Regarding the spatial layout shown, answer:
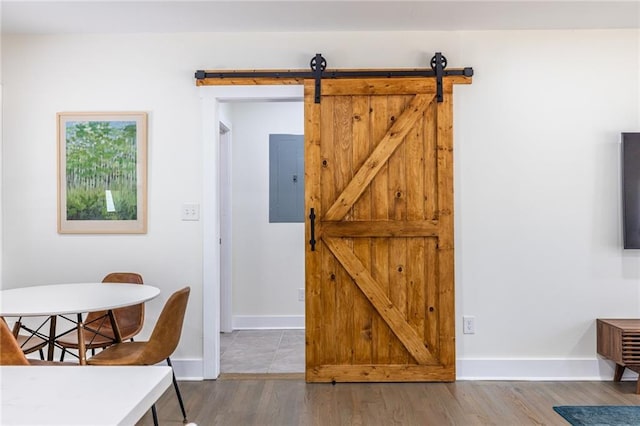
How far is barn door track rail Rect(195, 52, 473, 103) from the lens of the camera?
316 cm

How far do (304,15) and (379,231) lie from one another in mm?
1530

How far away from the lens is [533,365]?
10.4 feet

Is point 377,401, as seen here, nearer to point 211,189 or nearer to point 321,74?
point 211,189

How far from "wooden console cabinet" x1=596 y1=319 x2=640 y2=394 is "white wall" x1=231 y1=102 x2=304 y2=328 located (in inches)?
104

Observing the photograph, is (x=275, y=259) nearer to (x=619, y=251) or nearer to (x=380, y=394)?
(x=380, y=394)

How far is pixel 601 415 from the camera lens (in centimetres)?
255

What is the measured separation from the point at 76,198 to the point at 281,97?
1.65 meters

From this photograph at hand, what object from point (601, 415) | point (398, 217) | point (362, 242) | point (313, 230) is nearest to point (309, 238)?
point (313, 230)

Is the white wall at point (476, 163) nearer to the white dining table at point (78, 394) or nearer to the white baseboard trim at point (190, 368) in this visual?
the white baseboard trim at point (190, 368)

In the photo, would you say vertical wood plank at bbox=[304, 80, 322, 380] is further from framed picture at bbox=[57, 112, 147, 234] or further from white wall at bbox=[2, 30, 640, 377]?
framed picture at bbox=[57, 112, 147, 234]

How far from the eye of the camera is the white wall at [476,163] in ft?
10.5

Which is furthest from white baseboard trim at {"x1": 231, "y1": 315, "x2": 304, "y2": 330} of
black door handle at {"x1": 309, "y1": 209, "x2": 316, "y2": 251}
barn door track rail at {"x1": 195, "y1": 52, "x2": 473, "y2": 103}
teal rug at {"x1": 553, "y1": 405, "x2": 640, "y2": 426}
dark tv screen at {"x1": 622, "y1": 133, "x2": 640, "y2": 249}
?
dark tv screen at {"x1": 622, "y1": 133, "x2": 640, "y2": 249}

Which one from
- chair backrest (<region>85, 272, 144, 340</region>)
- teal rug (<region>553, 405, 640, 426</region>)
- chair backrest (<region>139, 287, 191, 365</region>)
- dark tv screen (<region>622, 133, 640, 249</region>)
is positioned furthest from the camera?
dark tv screen (<region>622, 133, 640, 249</region>)

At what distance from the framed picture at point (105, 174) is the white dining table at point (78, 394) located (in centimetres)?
248
